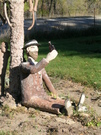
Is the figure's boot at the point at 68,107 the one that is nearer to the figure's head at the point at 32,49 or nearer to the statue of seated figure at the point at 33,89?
the statue of seated figure at the point at 33,89

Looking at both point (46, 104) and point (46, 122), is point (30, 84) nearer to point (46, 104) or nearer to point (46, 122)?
point (46, 104)

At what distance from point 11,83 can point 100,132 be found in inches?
76.2

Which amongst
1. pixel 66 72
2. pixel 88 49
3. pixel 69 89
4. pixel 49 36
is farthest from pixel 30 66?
pixel 49 36

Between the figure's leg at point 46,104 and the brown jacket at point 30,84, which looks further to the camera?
the brown jacket at point 30,84

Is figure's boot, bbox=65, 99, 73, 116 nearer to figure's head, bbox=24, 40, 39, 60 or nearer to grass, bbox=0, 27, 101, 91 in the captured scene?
figure's head, bbox=24, 40, 39, 60

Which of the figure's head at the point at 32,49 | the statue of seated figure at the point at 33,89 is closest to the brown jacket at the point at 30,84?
the statue of seated figure at the point at 33,89

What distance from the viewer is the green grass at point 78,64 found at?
809 cm

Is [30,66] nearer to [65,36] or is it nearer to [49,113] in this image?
[49,113]

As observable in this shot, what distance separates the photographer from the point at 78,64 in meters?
9.89

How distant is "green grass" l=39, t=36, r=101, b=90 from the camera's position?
8.09 m

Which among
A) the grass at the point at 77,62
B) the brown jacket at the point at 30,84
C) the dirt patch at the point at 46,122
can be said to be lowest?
the grass at the point at 77,62

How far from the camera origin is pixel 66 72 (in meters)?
8.76

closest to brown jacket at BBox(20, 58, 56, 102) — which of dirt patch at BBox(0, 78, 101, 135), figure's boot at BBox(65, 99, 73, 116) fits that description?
dirt patch at BBox(0, 78, 101, 135)

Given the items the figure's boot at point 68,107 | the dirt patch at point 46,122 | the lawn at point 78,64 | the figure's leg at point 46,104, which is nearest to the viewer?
the dirt patch at point 46,122
